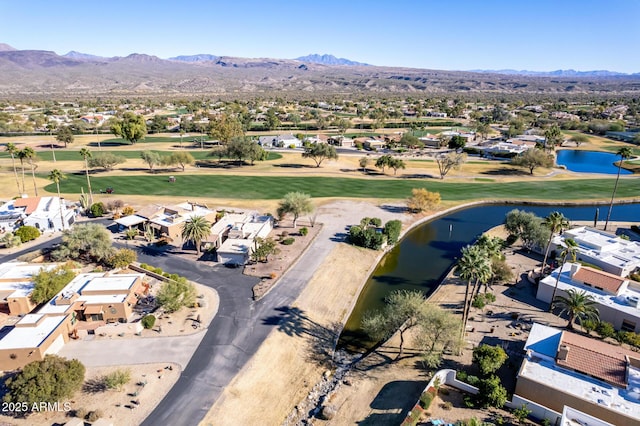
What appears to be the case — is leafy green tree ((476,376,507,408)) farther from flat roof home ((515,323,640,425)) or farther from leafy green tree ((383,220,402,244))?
Result: leafy green tree ((383,220,402,244))

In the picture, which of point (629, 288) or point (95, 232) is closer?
point (629, 288)

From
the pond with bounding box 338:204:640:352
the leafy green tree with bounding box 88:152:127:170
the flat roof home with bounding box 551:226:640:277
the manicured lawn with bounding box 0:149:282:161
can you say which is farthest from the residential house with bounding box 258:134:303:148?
the flat roof home with bounding box 551:226:640:277

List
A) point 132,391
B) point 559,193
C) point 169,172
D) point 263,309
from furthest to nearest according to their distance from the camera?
point 169,172
point 559,193
point 263,309
point 132,391

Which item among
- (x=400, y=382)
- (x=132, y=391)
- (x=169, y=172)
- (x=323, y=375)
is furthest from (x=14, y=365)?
(x=169, y=172)

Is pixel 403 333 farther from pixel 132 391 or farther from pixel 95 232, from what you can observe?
pixel 95 232

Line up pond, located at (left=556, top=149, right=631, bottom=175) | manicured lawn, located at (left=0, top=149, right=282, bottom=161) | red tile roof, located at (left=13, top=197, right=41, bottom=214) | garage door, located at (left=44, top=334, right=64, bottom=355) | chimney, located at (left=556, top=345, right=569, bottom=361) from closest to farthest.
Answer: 1. chimney, located at (left=556, top=345, right=569, bottom=361)
2. garage door, located at (left=44, top=334, right=64, bottom=355)
3. red tile roof, located at (left=13, top=197, right=41, bottom=214)
4. manicured lawn, located at (left=0, top=149, right=282, bottom=161)
5. pond, located at (left=556, top=149, right=631, bottom=175)
